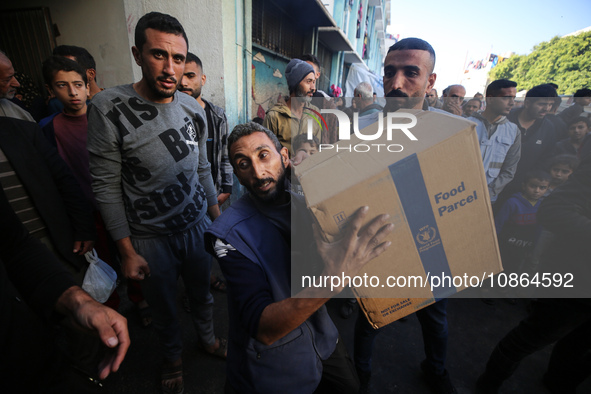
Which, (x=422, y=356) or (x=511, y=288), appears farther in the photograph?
(x=511, y=288)

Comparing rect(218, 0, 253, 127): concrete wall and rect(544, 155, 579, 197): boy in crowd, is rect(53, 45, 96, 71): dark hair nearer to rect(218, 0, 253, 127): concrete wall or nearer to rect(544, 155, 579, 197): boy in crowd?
rect(218, 0, 253, 127): concrete wall

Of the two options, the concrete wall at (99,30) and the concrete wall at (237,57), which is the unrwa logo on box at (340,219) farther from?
the concrete wall at (99,30)

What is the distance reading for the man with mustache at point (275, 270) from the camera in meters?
0.84

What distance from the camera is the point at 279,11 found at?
205 inches

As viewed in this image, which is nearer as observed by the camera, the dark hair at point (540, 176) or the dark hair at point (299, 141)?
the dark hair at point (299, 141)

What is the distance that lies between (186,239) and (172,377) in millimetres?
1030

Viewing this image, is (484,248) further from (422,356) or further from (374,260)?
(422,356)

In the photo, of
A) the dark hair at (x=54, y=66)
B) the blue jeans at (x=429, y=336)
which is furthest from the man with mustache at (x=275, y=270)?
the dark hair at (x=54, y=66)

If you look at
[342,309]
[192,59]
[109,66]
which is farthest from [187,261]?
[109,66]

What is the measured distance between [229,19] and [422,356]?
14.8 feet

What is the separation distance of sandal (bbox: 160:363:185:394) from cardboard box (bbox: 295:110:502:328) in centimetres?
167

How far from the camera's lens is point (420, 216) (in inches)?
32.3

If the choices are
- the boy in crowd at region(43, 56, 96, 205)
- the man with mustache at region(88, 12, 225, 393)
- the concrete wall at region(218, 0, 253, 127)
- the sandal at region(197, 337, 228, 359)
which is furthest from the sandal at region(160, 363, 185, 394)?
the concrete wall at region(218, 0, 253, 127)

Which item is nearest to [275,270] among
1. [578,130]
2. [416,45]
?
[416,45]
